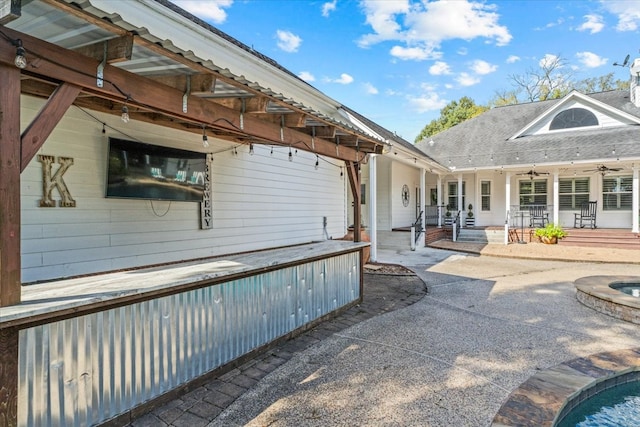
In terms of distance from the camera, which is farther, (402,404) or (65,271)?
(65,271)

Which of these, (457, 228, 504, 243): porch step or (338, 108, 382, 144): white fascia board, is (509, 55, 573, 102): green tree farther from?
(338, 108, 382, 144): white fascia board

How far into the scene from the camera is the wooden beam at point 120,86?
2.20m

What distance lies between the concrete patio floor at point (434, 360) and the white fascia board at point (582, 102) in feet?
37.5

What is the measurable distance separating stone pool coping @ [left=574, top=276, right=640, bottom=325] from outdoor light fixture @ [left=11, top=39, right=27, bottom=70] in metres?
7.31

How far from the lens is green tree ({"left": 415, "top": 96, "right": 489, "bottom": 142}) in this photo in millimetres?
33625

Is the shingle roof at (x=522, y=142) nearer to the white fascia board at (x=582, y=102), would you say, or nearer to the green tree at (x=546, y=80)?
the white fascia board at (x=582, y=102)

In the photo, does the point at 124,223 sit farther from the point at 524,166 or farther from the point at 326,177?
the point at 524,166

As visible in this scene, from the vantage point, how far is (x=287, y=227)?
7590 mm

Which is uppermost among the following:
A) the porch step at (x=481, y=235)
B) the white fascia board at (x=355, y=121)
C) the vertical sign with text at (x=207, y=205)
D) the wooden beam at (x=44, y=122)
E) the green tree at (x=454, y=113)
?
the green tree at (x=454, y=113)

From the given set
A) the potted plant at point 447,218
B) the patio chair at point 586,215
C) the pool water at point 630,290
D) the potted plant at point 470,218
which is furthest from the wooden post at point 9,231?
the patio chair at point 586,215

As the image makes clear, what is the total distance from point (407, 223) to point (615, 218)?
8.15 m

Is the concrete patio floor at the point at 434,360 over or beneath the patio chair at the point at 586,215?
beneath

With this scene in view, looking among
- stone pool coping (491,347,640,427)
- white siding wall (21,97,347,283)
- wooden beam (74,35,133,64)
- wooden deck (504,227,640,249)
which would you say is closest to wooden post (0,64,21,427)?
wooden beam (74,35,133,64)

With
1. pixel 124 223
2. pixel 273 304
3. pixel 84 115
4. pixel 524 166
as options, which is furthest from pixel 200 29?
pixel 524 166
